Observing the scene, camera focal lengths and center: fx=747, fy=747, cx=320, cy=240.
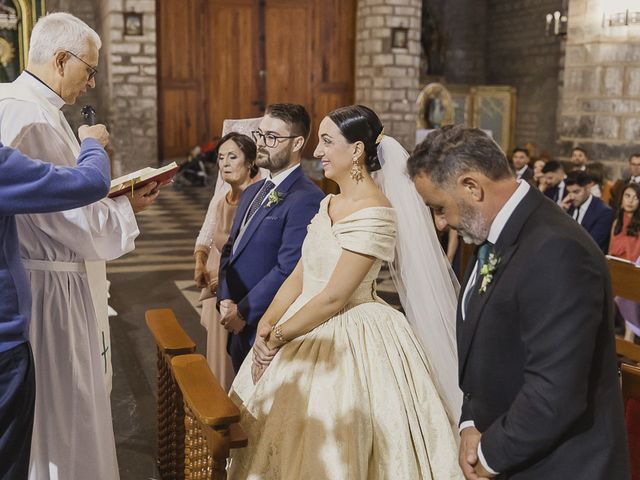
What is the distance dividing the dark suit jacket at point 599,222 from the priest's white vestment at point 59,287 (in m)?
4.13

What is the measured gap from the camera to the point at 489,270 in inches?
61.9

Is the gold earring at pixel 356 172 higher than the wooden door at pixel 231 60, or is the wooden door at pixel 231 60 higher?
the wooden door at pixel 231 60

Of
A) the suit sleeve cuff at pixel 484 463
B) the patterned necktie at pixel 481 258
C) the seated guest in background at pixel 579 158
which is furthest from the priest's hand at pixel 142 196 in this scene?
the seated guest in background at pixel 579 158

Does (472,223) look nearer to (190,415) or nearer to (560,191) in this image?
(190,415)

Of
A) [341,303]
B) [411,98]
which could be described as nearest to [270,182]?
[341,303]

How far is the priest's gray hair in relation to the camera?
2238mm

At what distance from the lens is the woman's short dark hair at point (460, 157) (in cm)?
156

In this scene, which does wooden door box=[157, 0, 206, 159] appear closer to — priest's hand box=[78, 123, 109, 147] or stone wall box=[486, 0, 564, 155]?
stone wall box=[486, 0, 564, 155]

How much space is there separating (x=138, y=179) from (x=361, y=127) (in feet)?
2.40

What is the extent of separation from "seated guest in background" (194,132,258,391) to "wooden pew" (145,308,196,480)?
1.46 feet

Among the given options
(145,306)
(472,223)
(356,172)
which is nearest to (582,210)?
(145,306)

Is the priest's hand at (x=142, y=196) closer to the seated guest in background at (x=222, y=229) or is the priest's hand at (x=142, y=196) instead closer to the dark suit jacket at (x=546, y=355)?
the dark suit jacket at (x=546, y=355)

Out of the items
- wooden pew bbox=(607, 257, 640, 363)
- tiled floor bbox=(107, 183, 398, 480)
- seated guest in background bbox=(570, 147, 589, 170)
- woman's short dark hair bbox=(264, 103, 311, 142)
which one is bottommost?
tiled floor bbox=(107, 183, 398, 480)

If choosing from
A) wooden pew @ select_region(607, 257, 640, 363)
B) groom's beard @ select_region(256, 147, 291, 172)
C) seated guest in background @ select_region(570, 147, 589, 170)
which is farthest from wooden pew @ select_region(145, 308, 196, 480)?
seated guest in background @ select_region(570, 147, 589, 170)
